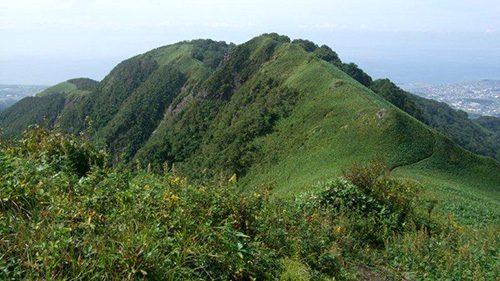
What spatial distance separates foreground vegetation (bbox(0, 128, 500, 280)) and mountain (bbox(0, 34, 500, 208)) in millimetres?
1014

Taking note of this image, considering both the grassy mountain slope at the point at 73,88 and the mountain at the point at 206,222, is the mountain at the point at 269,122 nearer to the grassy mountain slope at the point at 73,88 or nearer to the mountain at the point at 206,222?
the mountain at the point at 206,222

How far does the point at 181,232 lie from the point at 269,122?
47.9 metres

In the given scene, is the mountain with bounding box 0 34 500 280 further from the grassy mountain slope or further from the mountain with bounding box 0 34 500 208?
the grassy mountain slope

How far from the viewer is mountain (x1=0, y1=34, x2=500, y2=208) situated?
31.5m

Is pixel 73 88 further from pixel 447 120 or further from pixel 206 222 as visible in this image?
pixel 206 222

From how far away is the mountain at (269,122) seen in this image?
3145cm

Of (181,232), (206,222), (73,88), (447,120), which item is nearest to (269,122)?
(206,222)

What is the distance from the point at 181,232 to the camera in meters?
5.09

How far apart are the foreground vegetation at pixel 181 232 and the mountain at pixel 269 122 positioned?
1014 mm

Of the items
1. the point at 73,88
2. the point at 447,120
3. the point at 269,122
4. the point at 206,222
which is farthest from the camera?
the point at 73,88

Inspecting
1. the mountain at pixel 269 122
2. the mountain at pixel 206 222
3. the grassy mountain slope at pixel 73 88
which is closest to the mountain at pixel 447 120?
the mountain at pixel 269 122

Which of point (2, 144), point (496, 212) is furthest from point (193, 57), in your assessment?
point (2, 144)

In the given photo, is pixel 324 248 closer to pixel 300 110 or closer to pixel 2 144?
pixel 2 144

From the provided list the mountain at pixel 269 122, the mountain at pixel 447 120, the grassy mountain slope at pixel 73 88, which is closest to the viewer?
the mountain at pixel 269 122
